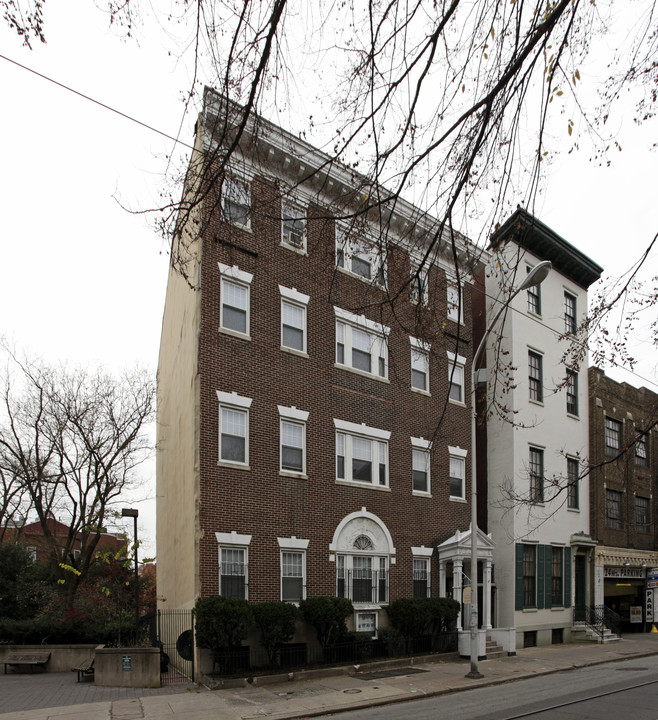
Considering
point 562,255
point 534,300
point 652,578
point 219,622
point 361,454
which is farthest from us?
point 652,578

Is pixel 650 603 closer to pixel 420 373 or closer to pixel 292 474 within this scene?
pixel 420 373

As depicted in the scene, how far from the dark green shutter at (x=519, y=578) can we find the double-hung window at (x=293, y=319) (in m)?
11.0

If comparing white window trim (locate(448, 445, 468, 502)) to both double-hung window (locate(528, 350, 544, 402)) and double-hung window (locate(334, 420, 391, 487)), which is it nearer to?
double-hung window (locate(334, 420, 391, 487))

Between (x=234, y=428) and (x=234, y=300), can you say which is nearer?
(x=234, y=428)

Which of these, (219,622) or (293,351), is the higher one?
(293,351)

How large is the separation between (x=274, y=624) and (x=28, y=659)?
8.56m

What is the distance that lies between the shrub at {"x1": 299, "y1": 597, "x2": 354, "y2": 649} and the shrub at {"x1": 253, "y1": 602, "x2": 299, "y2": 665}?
71cm

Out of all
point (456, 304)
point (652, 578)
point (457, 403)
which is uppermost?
point (456, 304)

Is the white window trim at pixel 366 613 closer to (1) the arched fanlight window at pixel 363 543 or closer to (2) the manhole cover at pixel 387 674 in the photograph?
(2) the manhole cover at pixel 387 674

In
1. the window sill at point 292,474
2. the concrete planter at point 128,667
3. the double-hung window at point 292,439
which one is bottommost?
the concrete planter at point 128,667

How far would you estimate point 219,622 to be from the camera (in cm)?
1542

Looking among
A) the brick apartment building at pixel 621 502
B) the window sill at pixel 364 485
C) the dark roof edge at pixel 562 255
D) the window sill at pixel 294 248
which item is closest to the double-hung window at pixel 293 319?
the window sill at pixel 294 248

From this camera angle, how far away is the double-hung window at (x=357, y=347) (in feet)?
68.4

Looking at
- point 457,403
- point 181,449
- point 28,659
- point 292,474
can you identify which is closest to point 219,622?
point 292,474
